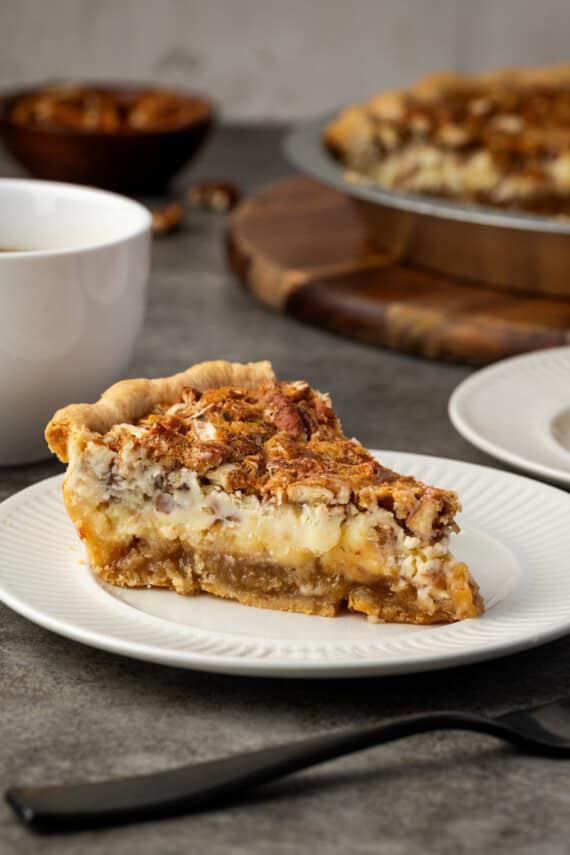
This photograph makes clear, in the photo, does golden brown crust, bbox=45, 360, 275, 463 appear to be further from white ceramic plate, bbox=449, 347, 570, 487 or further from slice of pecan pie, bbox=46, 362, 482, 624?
white ceramic plate, bbox=449, 347, 570, 487

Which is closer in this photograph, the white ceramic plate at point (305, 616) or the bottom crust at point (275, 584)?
the white ceramic plate at point (305, 616)

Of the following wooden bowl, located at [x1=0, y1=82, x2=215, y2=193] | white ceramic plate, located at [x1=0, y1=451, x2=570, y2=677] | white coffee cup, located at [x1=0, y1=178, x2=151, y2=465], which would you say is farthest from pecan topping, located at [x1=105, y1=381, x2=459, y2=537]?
wooden bowl, located at [x1=0, y1=82, x2=215, y2=193]

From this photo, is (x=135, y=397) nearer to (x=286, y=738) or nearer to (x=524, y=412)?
(x=286, y=738)

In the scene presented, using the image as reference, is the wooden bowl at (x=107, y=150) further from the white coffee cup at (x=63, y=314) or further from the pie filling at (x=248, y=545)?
the pie filling at (x=248, y=545)

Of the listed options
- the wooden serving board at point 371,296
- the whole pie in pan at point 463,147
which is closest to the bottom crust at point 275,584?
the wooden serving board at point 371,296

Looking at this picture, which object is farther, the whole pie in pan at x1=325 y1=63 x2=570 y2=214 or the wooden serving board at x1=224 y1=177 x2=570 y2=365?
the whole pie in pan at x1=325 y1=63 x2=570 y2=214

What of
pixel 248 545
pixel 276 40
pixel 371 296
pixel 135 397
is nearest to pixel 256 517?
pixel 248 545
